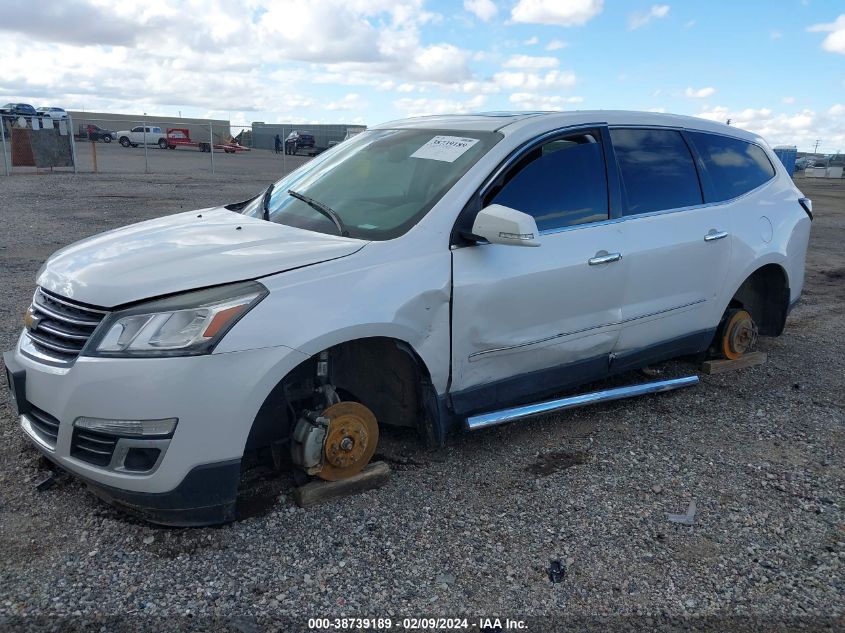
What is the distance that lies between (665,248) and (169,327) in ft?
9.44

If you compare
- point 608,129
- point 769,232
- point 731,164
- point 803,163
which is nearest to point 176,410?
point 608,129

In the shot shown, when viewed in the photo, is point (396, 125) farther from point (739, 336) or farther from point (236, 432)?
point (739, 336)

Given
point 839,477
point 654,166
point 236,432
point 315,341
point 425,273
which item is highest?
point 654,166

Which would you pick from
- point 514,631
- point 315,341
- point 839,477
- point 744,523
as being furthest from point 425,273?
point 839,477

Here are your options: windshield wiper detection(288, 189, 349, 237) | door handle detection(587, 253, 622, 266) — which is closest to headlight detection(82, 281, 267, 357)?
windshield wiper detection(288, 189, 349, 237)

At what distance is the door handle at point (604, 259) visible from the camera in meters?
3.85

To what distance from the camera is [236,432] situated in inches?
111

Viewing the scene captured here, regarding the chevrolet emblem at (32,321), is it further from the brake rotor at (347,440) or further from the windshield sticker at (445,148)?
the windshield sticker at (445,148)

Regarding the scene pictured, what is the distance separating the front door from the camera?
136 inches

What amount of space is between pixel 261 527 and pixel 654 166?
10.1 ft

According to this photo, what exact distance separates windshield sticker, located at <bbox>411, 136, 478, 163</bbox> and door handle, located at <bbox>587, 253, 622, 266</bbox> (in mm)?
892

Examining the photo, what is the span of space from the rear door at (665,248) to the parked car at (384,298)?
0.05ft

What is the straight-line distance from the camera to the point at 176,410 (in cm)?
269

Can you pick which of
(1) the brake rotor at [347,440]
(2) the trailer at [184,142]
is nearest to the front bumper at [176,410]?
(1) the brake rotor at [347,440]
